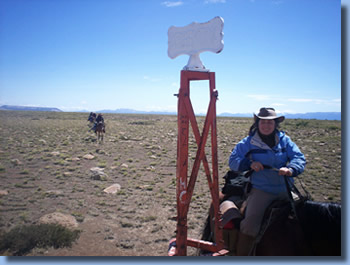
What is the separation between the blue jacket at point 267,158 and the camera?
112 inches

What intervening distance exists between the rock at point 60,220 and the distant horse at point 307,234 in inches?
149

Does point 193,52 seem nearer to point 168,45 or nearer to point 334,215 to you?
point 168,45

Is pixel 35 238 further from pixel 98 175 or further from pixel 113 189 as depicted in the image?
pixel 98 175

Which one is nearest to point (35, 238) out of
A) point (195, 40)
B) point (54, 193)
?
point (54, 193)

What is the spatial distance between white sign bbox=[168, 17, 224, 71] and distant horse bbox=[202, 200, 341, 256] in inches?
70.5

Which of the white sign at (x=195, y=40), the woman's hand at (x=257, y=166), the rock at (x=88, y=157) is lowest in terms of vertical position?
the rock at (x=88, y=157)

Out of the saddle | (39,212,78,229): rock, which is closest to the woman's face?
the saddle

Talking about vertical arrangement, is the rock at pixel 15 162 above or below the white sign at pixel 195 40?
below

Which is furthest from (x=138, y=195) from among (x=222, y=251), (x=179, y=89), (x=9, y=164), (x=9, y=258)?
(x=9, y=164)

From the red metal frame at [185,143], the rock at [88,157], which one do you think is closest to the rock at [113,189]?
the rock at [88,157]

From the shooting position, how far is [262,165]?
2.73m

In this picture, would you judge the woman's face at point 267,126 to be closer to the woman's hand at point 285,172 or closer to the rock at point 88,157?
the woman's hand at point 285,172

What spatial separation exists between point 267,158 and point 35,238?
12.6ft

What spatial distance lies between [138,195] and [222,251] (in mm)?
4563
